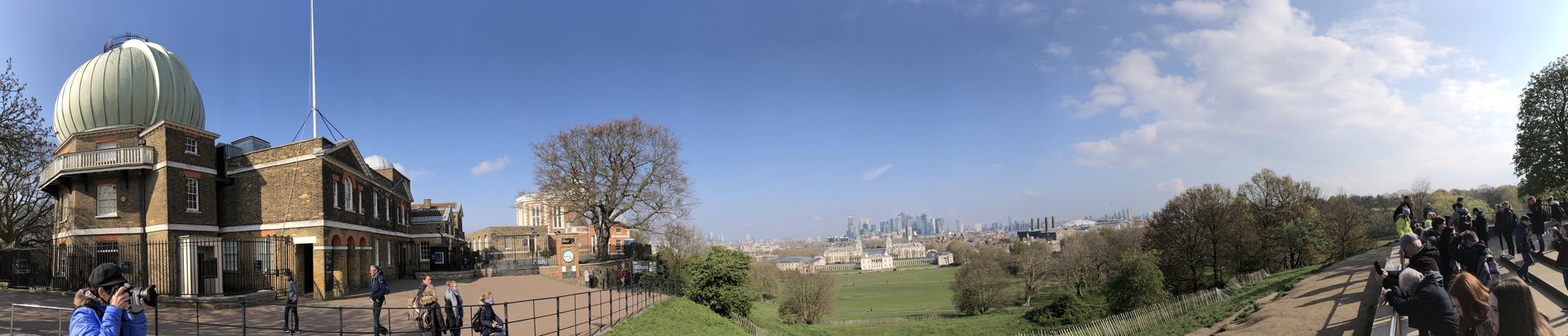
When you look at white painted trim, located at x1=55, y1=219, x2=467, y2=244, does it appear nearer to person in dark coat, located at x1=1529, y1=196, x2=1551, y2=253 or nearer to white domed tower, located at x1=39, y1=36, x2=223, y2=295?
white domed tower, located at x1=39, y1=36, x2=223, y2=295

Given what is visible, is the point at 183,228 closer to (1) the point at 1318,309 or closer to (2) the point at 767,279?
(1) the point at 1318,309

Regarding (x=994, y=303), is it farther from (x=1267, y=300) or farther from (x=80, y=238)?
(x=80, y=238)

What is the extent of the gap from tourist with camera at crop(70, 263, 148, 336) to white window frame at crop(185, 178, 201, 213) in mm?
19697

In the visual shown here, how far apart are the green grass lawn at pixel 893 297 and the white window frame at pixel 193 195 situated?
4433 cm

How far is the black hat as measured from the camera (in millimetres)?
6453

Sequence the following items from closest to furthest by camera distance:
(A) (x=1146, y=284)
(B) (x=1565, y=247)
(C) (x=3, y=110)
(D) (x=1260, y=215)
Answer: (B) (x=1565, y=247) < (C) (x=3, y=110) < (A) (x=1146, y=284) < (D) (x=1260, y=215)

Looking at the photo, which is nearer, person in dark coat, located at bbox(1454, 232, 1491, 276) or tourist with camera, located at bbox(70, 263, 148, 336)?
tourist with camera, located at bbox(70, 263, 148, 336)

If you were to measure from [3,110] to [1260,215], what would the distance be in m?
70.4

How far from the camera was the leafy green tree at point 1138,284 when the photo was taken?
131 feet

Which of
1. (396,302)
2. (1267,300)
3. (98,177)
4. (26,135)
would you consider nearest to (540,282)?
(396,302)

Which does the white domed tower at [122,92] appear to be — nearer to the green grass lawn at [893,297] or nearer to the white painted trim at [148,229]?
the white painted trim at [148,229]

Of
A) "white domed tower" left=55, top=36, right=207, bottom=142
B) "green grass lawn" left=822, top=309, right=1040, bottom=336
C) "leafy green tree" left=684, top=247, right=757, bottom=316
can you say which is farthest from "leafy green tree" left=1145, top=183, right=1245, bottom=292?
"white domed tower" left=55, top=36, right=207, bottom=142

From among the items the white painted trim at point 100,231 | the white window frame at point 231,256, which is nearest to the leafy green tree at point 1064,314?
the white window frame at point 231,256

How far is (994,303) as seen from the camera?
5897cm
